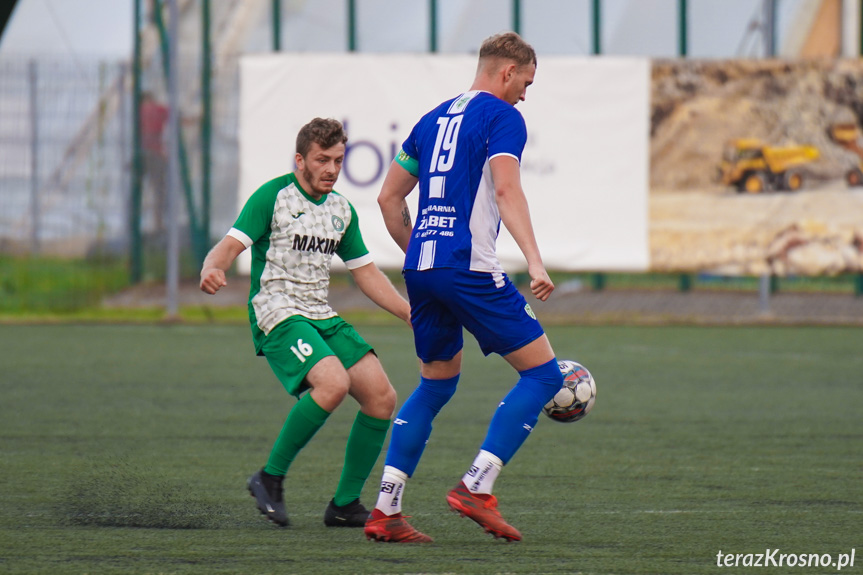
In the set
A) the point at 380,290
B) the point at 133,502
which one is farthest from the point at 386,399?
the point at 133,502

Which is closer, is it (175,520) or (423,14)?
(175,520)

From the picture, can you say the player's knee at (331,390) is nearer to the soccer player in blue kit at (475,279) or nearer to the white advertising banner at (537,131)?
the soccer player in blue kit at (475,279)

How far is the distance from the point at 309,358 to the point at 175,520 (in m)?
0.78

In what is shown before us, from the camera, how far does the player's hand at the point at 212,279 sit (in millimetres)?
4355

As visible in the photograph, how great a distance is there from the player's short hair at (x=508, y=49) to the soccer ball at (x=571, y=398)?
1197 millimetres

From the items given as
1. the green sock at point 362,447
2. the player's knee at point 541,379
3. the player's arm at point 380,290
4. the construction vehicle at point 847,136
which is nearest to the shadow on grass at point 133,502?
the green sock at point 362,447

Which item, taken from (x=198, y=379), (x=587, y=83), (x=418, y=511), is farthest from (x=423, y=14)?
(x=418, y=511)

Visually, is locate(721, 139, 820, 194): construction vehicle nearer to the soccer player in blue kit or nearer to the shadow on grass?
the shadow on grass

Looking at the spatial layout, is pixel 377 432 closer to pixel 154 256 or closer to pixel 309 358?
pixel 309 358

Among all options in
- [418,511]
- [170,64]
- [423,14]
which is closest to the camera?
[418,511]

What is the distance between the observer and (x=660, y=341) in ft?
40.3

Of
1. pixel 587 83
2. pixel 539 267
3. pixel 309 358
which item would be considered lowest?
pixel 309 358

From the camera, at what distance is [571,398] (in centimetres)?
480

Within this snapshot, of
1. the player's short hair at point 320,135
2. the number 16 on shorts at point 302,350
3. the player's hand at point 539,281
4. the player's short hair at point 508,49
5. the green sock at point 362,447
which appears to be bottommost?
the green sock at point 362,447
